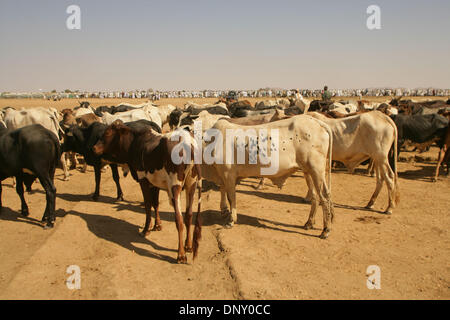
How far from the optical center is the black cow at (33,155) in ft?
23.4

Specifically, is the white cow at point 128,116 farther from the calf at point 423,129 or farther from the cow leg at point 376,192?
the calf at point 423,129

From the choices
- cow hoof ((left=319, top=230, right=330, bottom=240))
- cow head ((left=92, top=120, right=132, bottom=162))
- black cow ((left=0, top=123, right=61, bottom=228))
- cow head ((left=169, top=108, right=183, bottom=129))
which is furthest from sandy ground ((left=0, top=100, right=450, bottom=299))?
cow head ((left=169, top=108, right=183, bottom=129))

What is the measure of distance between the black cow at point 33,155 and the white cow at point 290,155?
3.38 meters

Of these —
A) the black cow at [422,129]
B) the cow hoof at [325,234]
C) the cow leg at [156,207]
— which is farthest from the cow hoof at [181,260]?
the black cow at [422,129]

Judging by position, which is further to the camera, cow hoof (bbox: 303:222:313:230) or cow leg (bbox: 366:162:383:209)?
cow leg (bbox: 366:162:383:209)

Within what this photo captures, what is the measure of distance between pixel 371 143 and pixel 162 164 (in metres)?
5.16

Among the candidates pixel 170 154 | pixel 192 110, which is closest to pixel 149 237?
pixel 170 154

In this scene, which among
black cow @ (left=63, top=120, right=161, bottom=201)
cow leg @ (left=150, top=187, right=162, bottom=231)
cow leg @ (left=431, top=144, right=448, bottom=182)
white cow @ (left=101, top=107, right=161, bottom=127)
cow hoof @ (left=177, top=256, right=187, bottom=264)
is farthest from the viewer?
white cow @ (left=101, top=107, right=161, bottom=127)

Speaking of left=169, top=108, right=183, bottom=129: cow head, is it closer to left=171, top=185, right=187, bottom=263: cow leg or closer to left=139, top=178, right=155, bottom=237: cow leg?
left=139, top=178, right=155, bottom=237: cow leg

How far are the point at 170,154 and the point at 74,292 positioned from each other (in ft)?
8.13

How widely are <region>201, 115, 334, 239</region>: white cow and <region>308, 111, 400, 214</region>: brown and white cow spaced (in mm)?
1570

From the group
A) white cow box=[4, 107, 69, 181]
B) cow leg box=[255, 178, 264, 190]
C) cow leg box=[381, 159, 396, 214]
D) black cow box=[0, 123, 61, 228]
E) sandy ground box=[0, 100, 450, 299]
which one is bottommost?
sandy ground box=[0, 100, 450, 299]

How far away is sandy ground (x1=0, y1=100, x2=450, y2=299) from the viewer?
488 cm

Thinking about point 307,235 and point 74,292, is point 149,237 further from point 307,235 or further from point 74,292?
point 307,235
